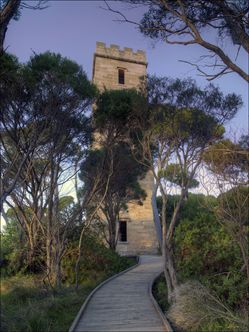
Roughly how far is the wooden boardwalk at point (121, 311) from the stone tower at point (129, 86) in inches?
584

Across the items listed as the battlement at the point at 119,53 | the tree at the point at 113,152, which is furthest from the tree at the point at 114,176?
the battlement at the point at 119,53

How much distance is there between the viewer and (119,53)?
30734 millimetres

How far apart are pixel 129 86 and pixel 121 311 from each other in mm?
23380

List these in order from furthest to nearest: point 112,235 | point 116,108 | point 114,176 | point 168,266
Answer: point 112,235 → point 114,176 → point 116,108 → point 168,266

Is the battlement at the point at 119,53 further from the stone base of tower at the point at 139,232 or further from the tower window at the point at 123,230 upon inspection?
the tower window at the point at 123,230

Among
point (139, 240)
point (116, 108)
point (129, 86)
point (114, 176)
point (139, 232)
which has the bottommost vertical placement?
point (139, 240)

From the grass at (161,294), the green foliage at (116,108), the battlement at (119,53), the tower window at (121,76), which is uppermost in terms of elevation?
the battlement at (119,53)

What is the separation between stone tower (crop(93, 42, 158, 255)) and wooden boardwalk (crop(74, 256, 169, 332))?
14.8 m

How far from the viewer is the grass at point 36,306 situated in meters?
7.01

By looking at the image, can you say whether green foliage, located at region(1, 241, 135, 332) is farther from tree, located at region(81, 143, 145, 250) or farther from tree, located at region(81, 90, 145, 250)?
tree, located at region(81, 90, 145, 250)

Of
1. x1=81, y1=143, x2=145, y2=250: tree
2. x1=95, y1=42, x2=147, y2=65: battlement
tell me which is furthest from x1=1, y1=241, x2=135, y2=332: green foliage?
x1=95, y1=42, x2=147, y2=65: battlement

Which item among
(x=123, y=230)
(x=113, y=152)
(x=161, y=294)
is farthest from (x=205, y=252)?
(x=123, y=230)

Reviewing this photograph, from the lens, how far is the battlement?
29.9 metres

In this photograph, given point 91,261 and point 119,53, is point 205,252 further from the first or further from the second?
point 119,53
